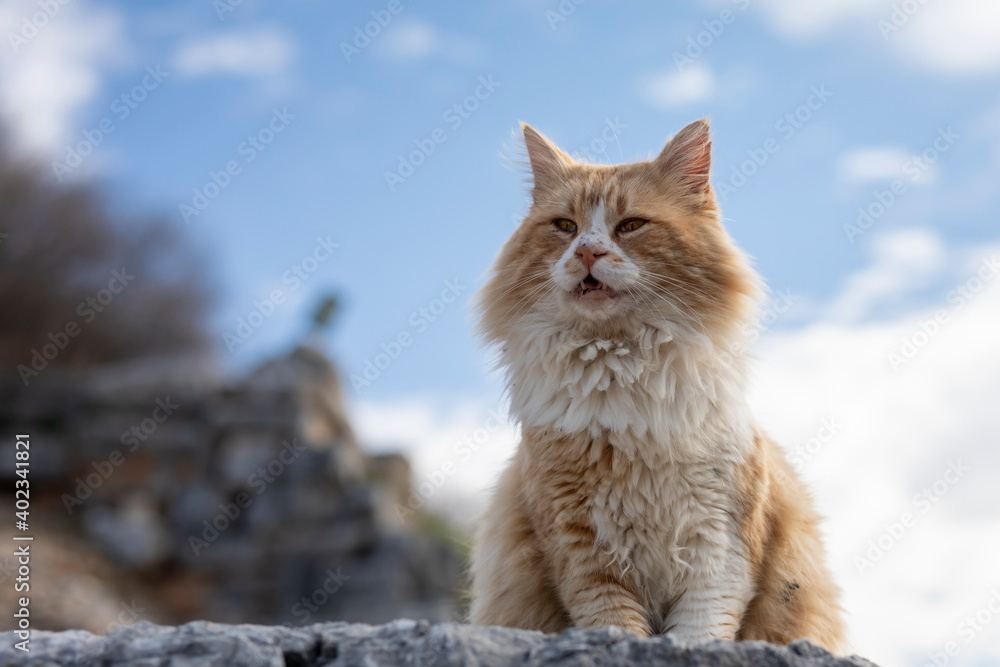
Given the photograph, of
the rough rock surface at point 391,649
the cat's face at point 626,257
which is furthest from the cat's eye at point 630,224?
the rough rock surface at point 391,649

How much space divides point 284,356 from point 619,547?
39.1 feet

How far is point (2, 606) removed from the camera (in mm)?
8891

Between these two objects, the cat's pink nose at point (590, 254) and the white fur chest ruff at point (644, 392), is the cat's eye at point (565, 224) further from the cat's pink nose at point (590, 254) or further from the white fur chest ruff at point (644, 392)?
the white fur chest ruff at point (644, 392)

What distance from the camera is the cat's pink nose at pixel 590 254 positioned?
305cm

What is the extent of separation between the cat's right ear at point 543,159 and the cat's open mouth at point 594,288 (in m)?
0.78

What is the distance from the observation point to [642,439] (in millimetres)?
3070

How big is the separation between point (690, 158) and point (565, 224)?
26.1 inches

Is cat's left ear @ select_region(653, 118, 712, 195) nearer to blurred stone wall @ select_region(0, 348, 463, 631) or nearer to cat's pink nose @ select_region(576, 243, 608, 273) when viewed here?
cat's pink nose @ select_region(576, 243, 608, 273)

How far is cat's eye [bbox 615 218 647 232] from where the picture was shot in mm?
3248

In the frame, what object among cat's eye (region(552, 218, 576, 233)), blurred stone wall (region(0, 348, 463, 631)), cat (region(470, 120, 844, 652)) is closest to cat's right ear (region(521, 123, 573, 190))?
cat (region(470, 120, 844, 652))

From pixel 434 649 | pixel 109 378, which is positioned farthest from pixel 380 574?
pixel 434 649

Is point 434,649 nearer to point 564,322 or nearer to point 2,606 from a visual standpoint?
point 564,322

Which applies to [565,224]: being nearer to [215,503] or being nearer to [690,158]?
[690,158]

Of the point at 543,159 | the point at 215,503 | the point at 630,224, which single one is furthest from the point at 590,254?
the point at 215,503
